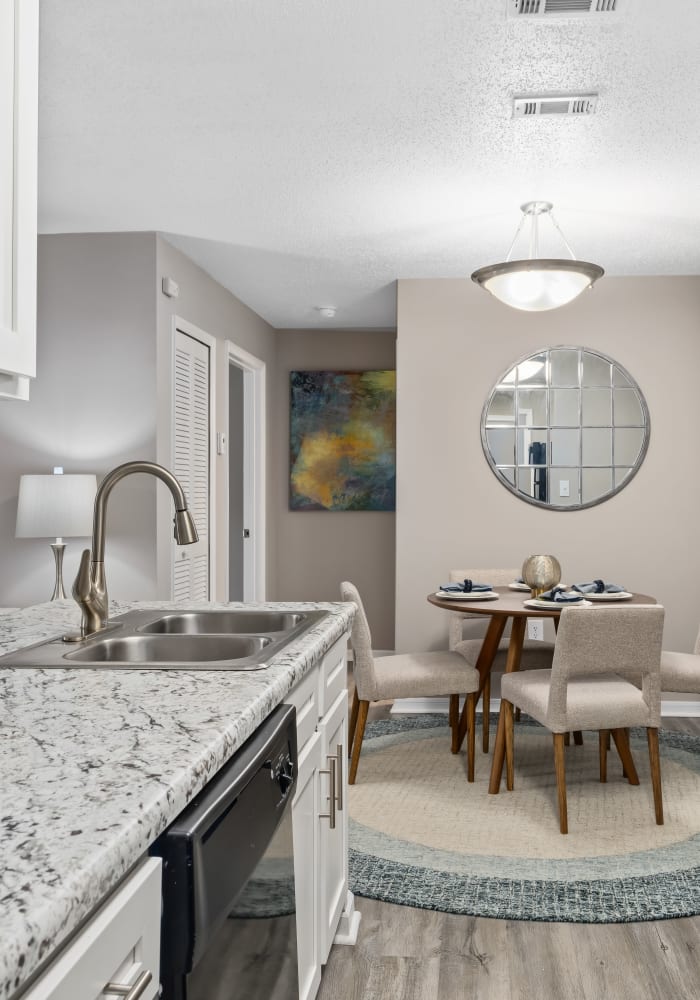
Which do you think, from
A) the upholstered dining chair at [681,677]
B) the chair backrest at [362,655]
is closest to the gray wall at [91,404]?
the chair backrest at [362,655]

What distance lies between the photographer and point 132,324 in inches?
163

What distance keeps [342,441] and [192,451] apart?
2.09 meters

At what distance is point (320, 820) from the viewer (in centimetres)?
194

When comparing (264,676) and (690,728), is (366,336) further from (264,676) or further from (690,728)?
(264,676)

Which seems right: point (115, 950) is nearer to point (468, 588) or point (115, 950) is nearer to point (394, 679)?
point (394, 679)

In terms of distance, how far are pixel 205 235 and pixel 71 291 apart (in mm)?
685

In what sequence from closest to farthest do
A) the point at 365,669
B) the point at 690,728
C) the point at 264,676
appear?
1. the point at 264,676
2. the point at 365,669
3. the point at 690,728

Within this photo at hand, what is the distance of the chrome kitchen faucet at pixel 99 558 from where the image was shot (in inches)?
75.5

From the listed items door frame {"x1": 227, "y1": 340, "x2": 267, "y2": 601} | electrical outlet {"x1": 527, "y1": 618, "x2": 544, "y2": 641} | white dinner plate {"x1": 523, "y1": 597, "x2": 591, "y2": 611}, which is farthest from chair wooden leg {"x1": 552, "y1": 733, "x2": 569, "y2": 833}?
door frame {"x1": 227, "y1": 340, "x2": 267, "y2": 601}

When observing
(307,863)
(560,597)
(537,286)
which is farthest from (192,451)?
(307,863)

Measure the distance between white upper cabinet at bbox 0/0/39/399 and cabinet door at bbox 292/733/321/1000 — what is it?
3.05 ft

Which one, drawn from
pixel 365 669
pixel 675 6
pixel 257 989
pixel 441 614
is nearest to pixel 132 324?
pixel 365 669

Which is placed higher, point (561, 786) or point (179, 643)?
point (179, 643)

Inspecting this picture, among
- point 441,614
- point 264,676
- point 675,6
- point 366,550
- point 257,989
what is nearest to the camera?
point 257,989
